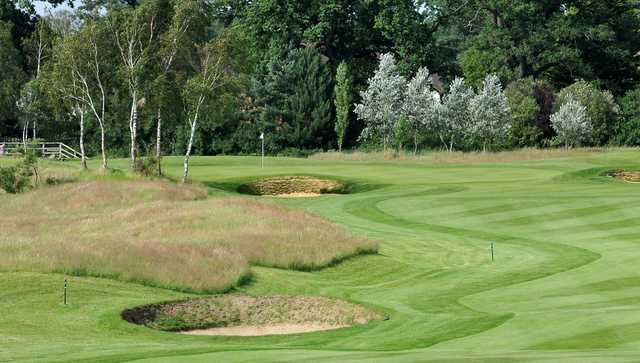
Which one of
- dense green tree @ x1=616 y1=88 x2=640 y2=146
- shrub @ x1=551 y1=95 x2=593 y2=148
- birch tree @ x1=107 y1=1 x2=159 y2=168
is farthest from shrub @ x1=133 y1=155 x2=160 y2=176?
dense green tree @ x1=616 y1=88 x2=640 y2=146

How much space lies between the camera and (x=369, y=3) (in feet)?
399

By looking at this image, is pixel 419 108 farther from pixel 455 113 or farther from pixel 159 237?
pixel 159 237

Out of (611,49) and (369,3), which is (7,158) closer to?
(369,3)

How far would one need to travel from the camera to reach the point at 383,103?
110 m

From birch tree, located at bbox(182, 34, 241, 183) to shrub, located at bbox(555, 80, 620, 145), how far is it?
47.2 metres

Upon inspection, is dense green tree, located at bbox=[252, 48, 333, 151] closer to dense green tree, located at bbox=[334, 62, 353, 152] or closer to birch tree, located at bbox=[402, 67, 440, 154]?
dense green tree, located at bbox=[334, 62, 353, 152]

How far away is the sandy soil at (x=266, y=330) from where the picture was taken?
2792 centimetres

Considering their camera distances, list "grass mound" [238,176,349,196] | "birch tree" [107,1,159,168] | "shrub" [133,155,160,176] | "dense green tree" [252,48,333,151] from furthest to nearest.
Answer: "dense green tree" [252,48,333,151], "birch tree" [107,1,159,168], "grass mound" [238,176,349,196], "shrub" [133,155,160,176]

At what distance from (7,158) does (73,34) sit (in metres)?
11.5

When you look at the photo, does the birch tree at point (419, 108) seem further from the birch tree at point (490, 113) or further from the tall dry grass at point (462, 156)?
the tall dry grass at point (462, 156)

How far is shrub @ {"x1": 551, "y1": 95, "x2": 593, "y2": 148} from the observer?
10694 centimetres

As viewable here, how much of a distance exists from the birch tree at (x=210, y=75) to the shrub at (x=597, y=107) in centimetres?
4720

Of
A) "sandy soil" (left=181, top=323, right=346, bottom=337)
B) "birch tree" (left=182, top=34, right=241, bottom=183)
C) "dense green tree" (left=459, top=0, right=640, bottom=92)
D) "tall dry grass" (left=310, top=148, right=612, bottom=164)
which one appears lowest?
"sandy soil" (left=181, top=323, right=346, bottom=337)

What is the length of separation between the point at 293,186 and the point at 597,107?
51.2m
